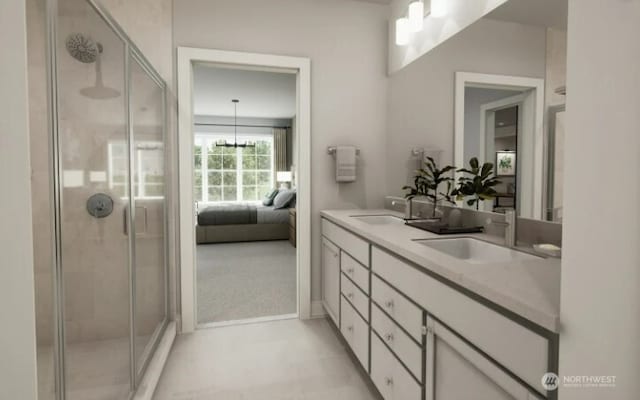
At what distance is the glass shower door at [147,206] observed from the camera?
1852 mm

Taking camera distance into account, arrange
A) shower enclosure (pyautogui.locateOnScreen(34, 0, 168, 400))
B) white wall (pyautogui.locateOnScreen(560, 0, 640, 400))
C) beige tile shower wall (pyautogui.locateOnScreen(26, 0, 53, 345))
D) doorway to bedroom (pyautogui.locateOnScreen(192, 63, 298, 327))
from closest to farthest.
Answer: white wall (pyautogui.locateOnScreen(560, 0, 640, 400)) → beige tile shower wall (pyautogui.locateOnScreen(26, 0, 53, 345)) → shower enclosure (pyautogui.locateOnScreen(34, 0, 168, 400)) → doorway to bedroom (pyautogui.locateOnScreen(192, 63, 298, 327))

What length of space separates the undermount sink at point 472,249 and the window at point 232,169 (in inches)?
281

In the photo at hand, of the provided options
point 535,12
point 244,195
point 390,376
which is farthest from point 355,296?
point 244,195

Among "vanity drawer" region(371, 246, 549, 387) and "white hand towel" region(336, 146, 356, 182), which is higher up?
"white hand towel" region(336, 146, 356, 182)

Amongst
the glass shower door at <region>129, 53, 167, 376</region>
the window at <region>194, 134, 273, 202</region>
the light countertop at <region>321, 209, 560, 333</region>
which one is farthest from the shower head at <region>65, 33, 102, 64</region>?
the window at <region>194, 134, 273, 202</region>

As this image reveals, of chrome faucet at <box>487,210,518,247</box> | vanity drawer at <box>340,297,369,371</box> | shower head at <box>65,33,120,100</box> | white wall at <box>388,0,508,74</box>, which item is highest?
white wall at <box>388,0,508,74</box>

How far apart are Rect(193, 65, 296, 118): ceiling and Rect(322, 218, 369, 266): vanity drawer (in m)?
2.40

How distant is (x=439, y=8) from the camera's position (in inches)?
82.7

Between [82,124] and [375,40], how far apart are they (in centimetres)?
240

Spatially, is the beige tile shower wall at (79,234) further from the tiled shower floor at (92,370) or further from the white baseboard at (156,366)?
the white baseboard at (156,366)

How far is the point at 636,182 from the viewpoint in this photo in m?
0.58

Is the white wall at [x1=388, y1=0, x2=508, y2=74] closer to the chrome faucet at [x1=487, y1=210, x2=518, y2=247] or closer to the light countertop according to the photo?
the chrome faucet at [x1=487, y1=210, x2=518, y2=247]

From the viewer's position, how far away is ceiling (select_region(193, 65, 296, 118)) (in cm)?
495

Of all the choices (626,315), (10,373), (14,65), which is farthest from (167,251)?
(626,315)
